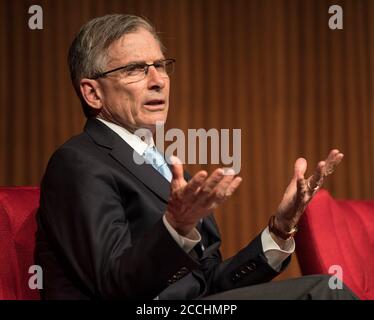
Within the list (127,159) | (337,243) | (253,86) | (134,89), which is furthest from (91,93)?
(253,86)

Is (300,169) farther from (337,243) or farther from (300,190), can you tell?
(337,243)

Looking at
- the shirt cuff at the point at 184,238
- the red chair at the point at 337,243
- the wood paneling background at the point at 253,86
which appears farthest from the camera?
the wood paneling background at the point at 253,86

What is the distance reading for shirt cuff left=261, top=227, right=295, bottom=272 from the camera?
1.52 m

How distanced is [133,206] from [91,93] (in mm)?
312

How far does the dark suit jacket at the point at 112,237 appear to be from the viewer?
1.16 metres

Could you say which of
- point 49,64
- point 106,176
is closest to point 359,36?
point 49,64

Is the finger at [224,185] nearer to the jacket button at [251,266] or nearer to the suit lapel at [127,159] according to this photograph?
the suit lapel at [127,159]

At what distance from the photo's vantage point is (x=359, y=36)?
2730 mm

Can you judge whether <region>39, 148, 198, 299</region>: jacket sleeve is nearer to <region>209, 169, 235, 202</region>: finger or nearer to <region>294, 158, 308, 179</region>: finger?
<region>209, 169, 235, 202</region>: finger

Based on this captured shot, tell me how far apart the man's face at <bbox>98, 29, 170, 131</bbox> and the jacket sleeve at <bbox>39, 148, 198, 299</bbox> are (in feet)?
0.68

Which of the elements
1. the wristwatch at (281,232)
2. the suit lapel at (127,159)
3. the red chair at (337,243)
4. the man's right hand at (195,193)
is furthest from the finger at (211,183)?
the red chair at (337,243)

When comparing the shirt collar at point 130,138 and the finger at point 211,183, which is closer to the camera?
the finger at point 211,183

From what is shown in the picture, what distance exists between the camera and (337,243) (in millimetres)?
1859
